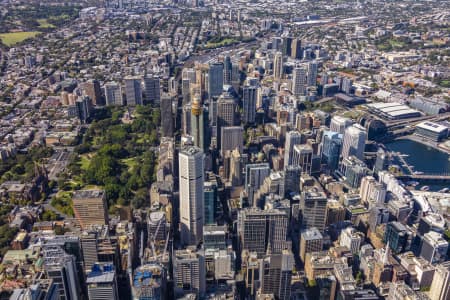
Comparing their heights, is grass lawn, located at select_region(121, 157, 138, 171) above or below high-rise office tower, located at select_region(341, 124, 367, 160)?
below

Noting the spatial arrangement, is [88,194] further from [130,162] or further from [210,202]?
[130,162]

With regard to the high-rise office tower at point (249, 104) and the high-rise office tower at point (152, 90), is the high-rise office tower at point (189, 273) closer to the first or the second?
the high-rise office tower at point (249, 104)

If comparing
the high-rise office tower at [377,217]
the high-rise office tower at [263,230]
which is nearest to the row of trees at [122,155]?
the high-rise office tower at [263,230]

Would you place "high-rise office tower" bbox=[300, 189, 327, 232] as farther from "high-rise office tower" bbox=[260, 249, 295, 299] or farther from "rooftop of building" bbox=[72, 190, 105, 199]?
"rooftop of building" bbox=[72, 190, 105, 199]

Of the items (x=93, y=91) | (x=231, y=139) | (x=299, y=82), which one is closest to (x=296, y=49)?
(x=299, y=82)

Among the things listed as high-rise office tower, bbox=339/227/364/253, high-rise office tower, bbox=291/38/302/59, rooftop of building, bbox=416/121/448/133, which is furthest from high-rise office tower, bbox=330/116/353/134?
high-rise office tower, bbox=291/38/302/59

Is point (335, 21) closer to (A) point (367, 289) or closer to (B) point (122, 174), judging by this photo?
(B) point (122, 174)
